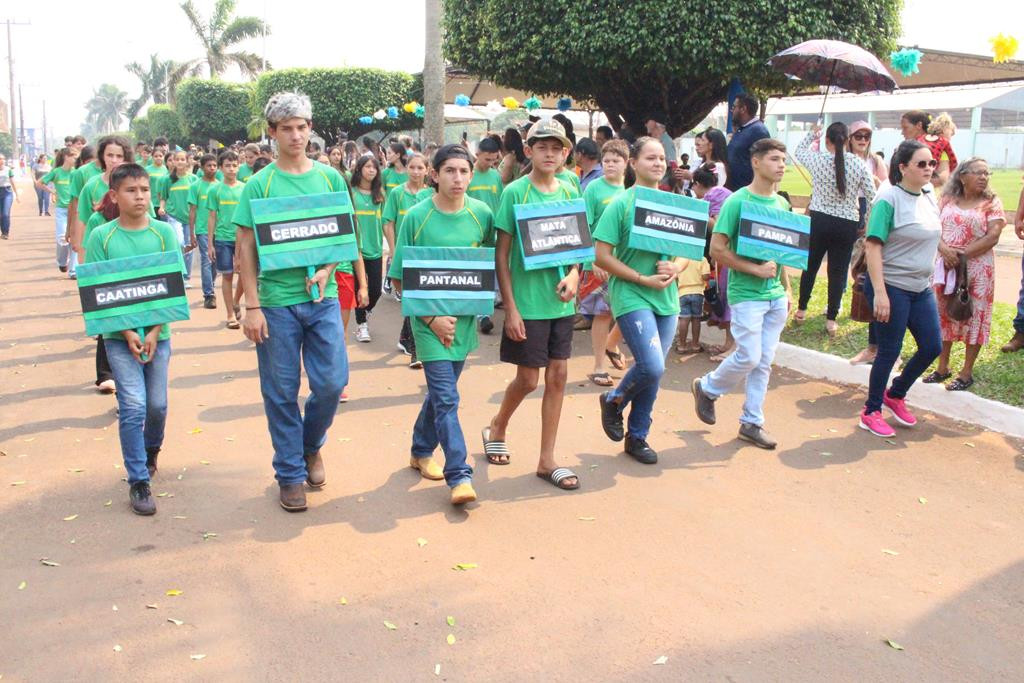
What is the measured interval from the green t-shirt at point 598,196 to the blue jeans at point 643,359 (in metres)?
1.38

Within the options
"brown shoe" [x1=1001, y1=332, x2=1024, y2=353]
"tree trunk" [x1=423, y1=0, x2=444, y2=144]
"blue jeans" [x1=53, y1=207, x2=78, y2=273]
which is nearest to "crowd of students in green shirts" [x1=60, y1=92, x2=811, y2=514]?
"brown shoe" [x1=1001, y1=332, x2=1024, y2=353]

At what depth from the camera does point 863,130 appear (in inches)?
354

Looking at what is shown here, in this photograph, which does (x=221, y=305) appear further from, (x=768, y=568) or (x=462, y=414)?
(x=768, y=568)

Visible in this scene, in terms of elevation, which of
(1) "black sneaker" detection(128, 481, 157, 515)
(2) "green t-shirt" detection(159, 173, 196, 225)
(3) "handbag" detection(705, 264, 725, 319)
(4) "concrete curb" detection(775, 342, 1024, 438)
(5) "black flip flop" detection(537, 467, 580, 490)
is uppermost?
(2) "green t-shirt" detection(159, 173, 196, 225)

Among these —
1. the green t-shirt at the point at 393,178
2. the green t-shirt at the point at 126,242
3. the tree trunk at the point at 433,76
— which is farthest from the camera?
the tree trunk at the point at 433,76

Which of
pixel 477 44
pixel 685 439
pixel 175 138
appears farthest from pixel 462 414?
pixel 175 138

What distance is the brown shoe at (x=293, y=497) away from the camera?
4879 mm

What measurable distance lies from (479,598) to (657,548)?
0.96 m

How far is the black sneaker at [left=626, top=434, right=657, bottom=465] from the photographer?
5.74 meters

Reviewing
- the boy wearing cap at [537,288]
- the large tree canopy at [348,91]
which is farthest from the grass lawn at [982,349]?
the large tree canopy at [348,91]

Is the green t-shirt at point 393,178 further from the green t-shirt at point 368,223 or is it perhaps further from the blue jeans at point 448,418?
the blue jeans at point 448,418

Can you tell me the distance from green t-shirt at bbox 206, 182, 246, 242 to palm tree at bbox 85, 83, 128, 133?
14110 centimetres

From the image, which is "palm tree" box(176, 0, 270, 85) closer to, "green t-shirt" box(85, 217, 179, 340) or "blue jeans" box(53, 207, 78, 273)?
"blue jeans" box(53, 207, 78, 273)

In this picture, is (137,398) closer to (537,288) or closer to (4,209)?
(537,288)
